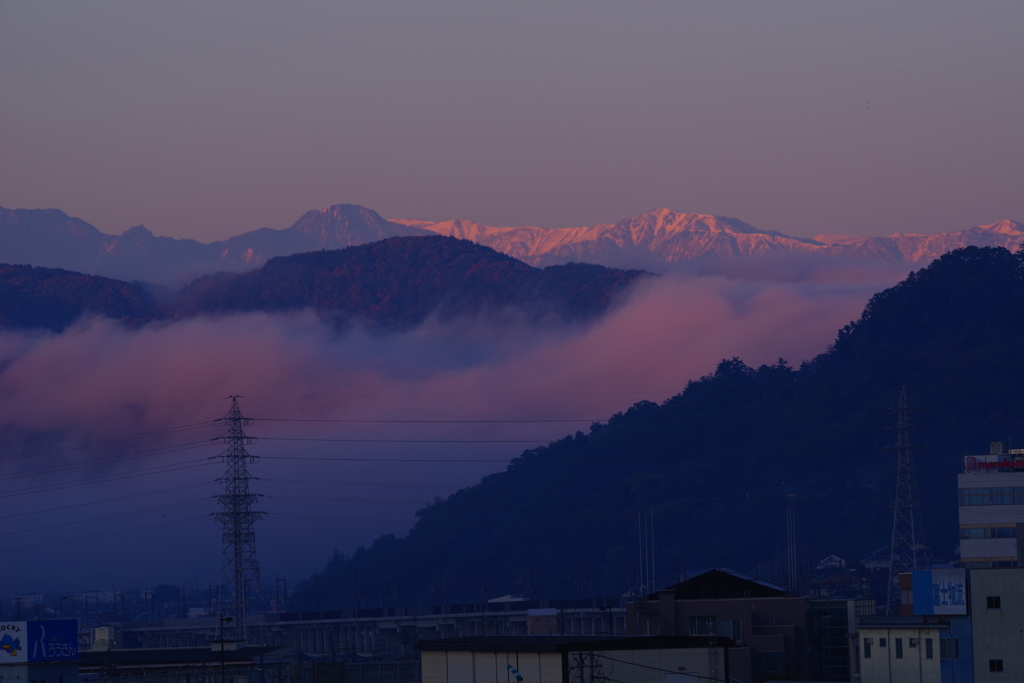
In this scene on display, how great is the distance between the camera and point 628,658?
65.7 meters

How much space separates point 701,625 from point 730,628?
6.46ft

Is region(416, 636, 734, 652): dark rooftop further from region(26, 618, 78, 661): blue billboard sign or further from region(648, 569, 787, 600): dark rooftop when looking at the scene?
region(648, 569, 787, 600): dark rooftop

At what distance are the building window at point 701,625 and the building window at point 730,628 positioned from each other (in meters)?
0.58

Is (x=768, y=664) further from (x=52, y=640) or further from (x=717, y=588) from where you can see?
(x=52, y=640)

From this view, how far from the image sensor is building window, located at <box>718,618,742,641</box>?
329ft

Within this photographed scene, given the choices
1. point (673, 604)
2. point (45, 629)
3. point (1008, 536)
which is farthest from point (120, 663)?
point (1008, 536)

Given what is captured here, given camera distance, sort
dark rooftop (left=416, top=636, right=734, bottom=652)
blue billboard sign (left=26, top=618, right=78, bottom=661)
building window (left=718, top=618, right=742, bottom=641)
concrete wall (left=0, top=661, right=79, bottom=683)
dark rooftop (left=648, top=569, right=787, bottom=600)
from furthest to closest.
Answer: dark rooftop (left=648, top=569, right=787, bottom=600) < building window (left=718, top=618, right=742, bottom=641) < blue billboard sign (left=26, top=618, right=78, bottom=661) < concrete wall (left=0, top=661, right=79, bottom=683) < dark rooftop (left=416, top=636, right=734, bottom=652)

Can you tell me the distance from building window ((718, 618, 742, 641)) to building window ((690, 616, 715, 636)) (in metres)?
0.58

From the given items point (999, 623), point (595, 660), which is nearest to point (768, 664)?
point (999, 623)

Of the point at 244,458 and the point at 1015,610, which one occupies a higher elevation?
the point at 244,458

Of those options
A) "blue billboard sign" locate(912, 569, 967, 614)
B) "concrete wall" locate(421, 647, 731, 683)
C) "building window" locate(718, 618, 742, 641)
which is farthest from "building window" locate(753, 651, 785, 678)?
"concrete wall" locate(421, 647, 731, 683)

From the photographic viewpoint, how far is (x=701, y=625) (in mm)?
101312

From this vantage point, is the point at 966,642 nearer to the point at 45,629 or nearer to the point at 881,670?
the point at 881,670

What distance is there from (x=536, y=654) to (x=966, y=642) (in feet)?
118
